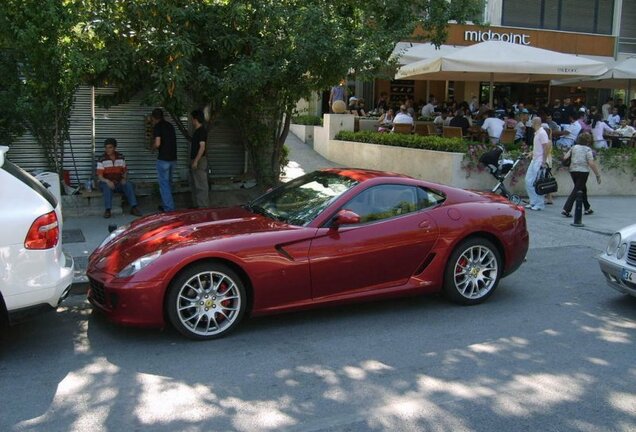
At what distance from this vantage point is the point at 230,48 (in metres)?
9.55

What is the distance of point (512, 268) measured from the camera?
6.57 metres

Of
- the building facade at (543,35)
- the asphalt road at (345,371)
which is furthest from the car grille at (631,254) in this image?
the building facade at (543,35)

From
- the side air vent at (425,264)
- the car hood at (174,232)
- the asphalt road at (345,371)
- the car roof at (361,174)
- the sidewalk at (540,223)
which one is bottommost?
the asphalt road at (345,371)

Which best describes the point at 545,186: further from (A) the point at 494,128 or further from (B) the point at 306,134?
(B) the point at 306,134

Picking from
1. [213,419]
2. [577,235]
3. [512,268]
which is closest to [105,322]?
[213,419]

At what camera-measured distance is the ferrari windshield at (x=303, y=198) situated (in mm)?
5895

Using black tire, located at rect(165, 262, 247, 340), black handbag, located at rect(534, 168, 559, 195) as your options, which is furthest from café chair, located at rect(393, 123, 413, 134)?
black tire, located at rect(165, 262, 247, 340)

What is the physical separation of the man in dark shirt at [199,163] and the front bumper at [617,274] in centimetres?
630

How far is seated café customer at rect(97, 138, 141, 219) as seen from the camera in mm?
10281

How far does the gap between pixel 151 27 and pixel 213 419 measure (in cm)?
685

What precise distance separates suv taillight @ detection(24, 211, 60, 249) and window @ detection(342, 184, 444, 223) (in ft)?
8.00

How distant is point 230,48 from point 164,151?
204 centimetres

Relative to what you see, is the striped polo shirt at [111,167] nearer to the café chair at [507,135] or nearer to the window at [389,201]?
the window at [389,201]

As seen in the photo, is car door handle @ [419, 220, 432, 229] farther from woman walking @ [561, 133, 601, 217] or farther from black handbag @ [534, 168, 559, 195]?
woman walking @ [561, 133, 601, 217]
